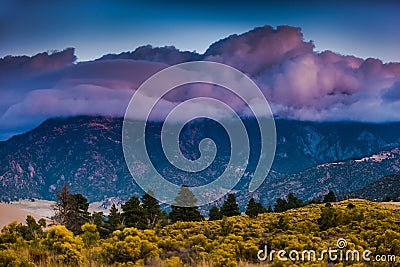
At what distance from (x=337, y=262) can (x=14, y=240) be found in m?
15.0

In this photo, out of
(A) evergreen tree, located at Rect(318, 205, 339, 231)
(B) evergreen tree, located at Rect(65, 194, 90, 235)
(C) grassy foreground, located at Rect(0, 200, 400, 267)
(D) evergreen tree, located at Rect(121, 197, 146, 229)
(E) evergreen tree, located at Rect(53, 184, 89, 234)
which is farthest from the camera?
(B) evergreen tree, located at Rect(65, 194, 90, 235)

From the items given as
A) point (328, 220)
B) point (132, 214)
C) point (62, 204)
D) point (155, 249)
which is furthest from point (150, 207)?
point (155, 249)

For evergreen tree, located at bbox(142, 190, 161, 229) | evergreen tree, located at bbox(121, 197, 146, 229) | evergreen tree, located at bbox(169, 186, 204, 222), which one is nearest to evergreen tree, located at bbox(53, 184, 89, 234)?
evergreen tree, located at bbox(121, 197, 146, 229)

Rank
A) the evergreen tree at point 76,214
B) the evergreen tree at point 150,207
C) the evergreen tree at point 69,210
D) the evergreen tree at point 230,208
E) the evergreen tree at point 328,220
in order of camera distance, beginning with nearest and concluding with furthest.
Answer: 1. the evergreen tree at point 328,220
2. the evergreen tree at point 69,210
3. the evergreen tree at point 76,214
4. the evergreen tree at point 150,207
5. the evergreen tree at point 230,208

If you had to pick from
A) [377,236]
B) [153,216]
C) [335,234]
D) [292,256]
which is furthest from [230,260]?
[153,216]

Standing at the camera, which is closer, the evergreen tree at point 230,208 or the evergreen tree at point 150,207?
the evergreen tree at point 150,207

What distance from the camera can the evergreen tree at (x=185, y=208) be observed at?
185 ft

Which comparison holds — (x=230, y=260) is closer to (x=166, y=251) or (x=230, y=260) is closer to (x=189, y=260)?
(x=189, y=260)

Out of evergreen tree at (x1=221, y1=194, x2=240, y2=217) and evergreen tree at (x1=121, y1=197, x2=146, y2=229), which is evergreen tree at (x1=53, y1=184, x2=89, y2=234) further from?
evergreen tree at (x1=221, y1=194, x2=240, y2=217)

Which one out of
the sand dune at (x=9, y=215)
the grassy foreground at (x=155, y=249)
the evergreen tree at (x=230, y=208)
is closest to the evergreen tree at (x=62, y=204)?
the sand dune at (x=9, y=215)

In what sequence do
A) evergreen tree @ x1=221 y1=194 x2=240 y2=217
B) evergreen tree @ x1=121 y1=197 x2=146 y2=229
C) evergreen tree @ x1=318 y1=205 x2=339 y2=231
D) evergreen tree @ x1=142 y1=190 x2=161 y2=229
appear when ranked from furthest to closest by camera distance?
evergreen tree @ x1=221 y1=194 x2=240 y2=217, evergreen tree @ x1=142 y1=190 x2=161 y2=229, evergreen tree @ x1=121 y1=197 x2=146 y2=229, evergreen tree @ x1=318 y1=205 x2=339 y2=231

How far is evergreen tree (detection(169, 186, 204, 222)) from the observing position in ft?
185

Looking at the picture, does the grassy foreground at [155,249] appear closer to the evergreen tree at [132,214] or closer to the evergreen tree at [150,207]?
the evergreen tree at [132,214]

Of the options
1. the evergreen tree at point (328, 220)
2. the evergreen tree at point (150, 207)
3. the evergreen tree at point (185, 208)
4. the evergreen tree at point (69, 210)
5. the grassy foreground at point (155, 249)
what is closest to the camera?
the grassy foreground at point (155, 249)
